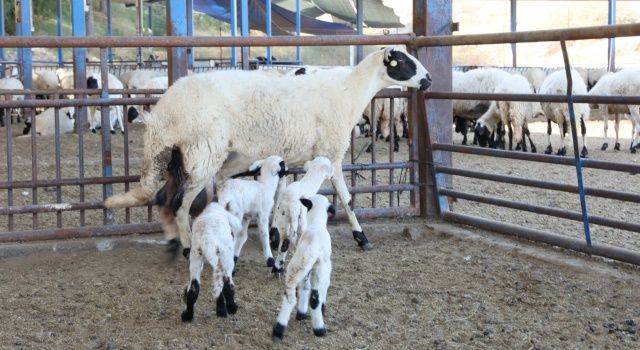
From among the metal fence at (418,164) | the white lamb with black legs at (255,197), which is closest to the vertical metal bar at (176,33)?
the metal fence at (418,164)

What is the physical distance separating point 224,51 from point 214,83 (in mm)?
38810

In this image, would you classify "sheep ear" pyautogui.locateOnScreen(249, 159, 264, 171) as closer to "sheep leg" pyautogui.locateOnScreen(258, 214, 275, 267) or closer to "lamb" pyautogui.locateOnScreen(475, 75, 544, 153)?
"sheep leg" pyautogui.locateOnScreen(258, 214, 275, 267)

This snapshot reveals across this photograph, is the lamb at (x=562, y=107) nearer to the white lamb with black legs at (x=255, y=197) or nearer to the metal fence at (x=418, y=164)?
the metal fence at (x=418, y=164)

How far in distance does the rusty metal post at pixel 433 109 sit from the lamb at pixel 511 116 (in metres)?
8.18

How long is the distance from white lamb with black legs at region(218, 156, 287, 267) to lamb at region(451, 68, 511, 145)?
439 inches

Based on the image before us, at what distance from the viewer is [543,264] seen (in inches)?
246

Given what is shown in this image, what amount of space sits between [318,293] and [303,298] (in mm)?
326

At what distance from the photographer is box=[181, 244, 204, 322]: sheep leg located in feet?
16.0

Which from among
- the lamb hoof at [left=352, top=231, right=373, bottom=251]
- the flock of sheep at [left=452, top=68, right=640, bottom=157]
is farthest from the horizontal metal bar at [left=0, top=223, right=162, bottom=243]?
the flock of sheep at [left=452, top=68, right=640, bottom=157]

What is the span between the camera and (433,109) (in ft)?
26.2

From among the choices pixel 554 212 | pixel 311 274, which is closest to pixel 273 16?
pixel 554 212

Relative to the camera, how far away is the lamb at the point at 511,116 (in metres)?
16.3

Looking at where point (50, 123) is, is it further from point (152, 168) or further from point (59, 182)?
point (152, 168)

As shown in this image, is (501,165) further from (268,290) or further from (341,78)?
(268,290)
